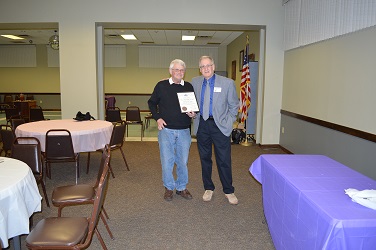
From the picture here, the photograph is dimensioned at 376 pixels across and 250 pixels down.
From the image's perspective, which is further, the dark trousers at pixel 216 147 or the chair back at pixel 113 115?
the chair back at pixel 113 115

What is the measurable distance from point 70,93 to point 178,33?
5.10 metres

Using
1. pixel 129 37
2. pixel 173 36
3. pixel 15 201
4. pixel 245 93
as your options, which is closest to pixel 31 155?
pixel 15 201

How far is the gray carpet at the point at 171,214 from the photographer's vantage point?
2852 millimetres

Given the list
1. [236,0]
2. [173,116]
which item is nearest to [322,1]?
[236,0]

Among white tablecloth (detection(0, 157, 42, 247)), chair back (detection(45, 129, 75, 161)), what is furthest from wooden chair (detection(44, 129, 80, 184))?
white tablecloth (detection(0, 157, 42, 247))

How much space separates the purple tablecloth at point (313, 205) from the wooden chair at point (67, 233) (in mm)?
1286

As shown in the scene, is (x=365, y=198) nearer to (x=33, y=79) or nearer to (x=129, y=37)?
(x=129, y=37)

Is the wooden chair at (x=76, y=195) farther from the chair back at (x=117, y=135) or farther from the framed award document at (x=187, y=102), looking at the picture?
the chair back at (x=117, y=135)

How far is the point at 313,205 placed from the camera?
183 cm

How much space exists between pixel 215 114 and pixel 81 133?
2.01 meters

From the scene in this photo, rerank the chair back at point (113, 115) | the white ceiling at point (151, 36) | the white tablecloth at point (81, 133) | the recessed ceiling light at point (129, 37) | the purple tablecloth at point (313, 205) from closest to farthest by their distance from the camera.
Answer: the purple tablecloth at point (313, 205) < the white tablecloth at point (81, 133) < the chair back at point (113, 115) < the white ceiling at point (151, 36) < the recessed ceiling light at point (129, 37)

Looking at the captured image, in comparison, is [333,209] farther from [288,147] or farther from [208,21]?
[208,21]

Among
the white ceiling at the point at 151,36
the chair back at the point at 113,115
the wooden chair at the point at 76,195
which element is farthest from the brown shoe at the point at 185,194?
the white ceiling at the point at 151,36

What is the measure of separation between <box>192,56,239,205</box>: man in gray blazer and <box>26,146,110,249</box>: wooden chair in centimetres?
168
